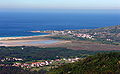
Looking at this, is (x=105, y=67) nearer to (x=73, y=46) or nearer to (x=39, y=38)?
(x=73, y=46)

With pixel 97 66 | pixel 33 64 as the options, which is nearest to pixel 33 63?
pixel 33 64

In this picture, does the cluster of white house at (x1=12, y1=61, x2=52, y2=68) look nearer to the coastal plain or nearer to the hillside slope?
the hillside slope

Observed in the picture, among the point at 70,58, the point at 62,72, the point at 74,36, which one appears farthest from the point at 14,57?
the point at 74,36

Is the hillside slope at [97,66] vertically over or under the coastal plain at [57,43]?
over

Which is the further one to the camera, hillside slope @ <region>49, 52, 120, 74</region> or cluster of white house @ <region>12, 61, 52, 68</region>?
cluster of white house @ <region>12, 61, 52, 68</region>

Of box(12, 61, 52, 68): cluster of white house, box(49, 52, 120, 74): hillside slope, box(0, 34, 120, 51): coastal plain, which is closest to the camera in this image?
box(49, 52, 120, 74): hillside slope

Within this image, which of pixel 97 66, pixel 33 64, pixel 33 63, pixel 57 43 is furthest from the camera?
pixel 57 43

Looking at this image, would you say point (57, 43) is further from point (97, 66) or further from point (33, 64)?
point (97, 66)

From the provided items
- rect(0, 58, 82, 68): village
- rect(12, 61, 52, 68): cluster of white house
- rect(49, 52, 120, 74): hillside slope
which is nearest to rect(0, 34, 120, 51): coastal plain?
rect(0, 58, 82, 68): village

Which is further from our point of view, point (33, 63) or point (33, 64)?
point (33, 63)

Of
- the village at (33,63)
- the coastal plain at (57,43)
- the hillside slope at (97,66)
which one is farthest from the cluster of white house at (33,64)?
the coastal plain at (57,43)

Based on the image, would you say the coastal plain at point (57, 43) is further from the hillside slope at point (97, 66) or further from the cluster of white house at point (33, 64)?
the hillside slope at point (97, 66)

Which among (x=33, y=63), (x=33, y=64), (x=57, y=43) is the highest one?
(x=33, y=64)
